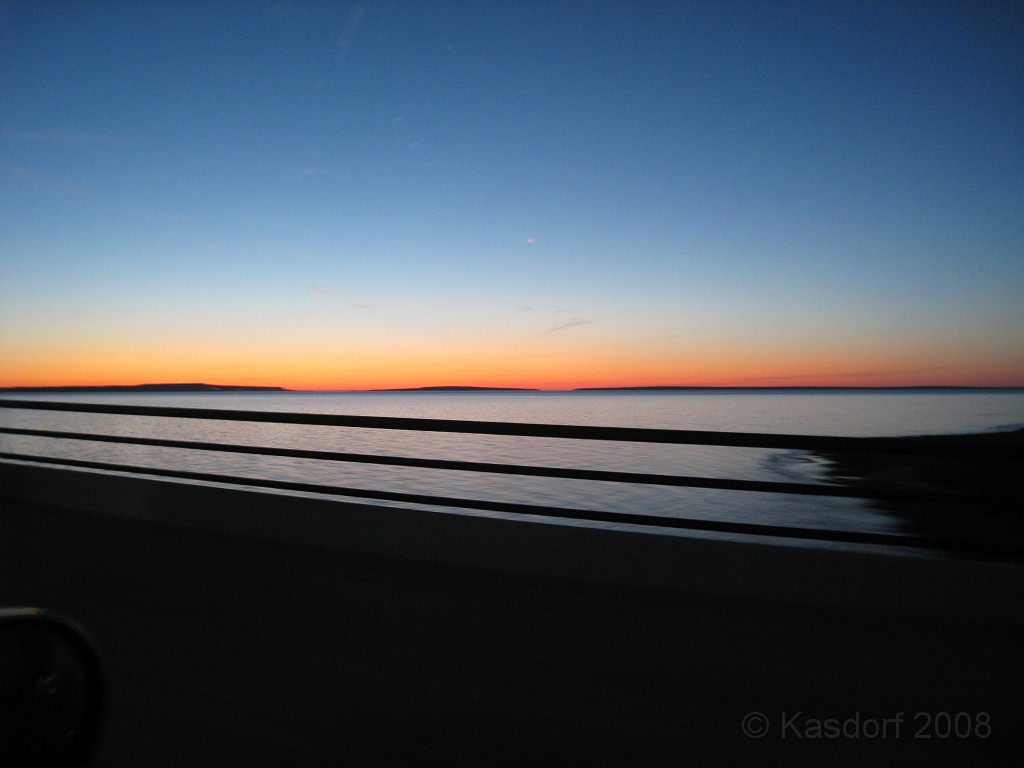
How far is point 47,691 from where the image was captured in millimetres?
1101

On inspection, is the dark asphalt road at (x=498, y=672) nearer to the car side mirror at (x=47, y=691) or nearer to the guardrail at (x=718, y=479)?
the guardrail at (x=718, y=479)

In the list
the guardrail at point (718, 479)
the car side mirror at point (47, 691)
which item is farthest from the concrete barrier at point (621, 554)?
the car side mirror at point (47, 691)

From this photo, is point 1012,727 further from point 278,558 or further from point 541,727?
point 278,558

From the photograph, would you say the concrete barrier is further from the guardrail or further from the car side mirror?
the car side mirror

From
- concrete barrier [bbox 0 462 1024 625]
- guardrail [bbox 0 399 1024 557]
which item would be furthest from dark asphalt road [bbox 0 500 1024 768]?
guardrail [bbox 0 399 1024 557]

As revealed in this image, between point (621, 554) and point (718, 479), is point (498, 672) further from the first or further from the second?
point (718, 479)

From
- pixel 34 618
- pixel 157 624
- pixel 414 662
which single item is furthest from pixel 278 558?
pixel 34 618

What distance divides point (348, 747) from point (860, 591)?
2.00 meters

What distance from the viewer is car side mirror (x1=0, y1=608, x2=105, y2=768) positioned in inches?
41.3

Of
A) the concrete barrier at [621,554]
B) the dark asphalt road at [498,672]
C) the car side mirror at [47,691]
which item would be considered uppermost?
the car side mirror at [47,691]

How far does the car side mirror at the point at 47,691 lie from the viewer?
3.44 feet

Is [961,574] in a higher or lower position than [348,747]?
higher

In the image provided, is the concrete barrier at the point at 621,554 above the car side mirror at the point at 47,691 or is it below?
below

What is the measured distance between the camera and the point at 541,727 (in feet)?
6.12
